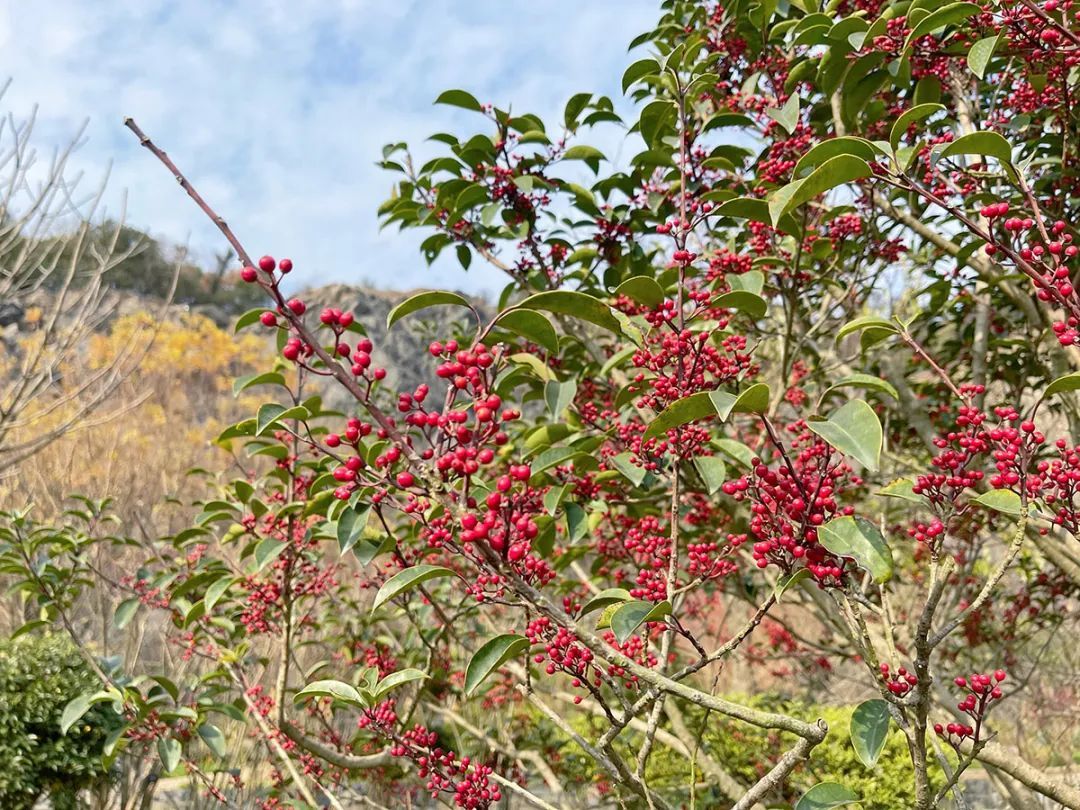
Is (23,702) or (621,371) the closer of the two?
(621,371)

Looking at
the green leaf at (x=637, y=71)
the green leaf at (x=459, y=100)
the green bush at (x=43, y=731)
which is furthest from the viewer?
the green bush at (x=43, y=731)

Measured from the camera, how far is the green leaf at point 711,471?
1.52 metres

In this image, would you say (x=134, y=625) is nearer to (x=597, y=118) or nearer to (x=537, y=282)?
(x=537, y=282)

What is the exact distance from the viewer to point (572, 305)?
3.89 ft

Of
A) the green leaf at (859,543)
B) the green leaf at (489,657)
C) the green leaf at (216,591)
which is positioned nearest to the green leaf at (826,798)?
the green leaf at (859,543)

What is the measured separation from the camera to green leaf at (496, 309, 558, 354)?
1161 mm

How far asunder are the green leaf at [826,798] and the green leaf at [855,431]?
1.99 ft

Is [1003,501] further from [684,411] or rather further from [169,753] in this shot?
[169,753]

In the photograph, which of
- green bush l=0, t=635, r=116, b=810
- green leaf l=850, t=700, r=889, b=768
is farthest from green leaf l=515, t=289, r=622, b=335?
green bush l=0, t=635, r=116, b=810

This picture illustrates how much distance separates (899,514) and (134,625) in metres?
5.75

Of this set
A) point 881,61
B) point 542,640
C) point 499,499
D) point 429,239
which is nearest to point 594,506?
point 542,640

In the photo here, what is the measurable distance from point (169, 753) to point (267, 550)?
1.02 metres

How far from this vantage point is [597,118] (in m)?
2.71

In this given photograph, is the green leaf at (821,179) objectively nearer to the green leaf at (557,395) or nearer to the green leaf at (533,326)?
the green leaf at (533,326)
